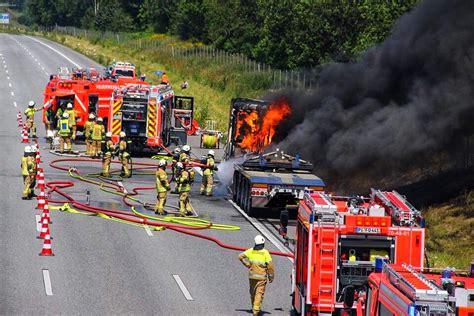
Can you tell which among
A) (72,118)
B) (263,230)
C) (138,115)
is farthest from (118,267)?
(72,118)

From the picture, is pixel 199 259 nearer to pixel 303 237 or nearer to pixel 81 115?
pixel 303 237

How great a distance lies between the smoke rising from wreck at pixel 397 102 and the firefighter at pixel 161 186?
241 inches

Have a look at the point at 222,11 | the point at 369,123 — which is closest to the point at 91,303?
the point at 369,123

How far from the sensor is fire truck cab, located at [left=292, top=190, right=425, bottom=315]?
1530 centimetres

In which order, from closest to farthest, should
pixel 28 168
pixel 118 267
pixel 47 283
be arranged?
pixel 47 283, pixel 118 267, pixel 28 168

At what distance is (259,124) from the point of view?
34.3 m

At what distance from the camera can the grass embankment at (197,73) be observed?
56.2 m

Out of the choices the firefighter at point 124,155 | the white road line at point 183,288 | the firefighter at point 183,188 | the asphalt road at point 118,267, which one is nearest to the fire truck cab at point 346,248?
the asphalt road at point 118,267

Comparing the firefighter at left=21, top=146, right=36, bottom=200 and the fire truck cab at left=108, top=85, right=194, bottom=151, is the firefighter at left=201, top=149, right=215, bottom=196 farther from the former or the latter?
the fire truck cab at left=108, top=85, right=194, bottom=151

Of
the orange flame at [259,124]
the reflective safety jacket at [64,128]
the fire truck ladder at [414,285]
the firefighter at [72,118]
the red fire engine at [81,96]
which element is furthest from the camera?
the red fire engine at [81,96]

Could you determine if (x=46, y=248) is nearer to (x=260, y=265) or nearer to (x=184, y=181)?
(x=184, y=181)

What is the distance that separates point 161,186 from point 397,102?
7.50 metres

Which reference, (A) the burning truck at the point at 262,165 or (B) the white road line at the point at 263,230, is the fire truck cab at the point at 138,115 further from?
(B) the white road line at the point at 263,230

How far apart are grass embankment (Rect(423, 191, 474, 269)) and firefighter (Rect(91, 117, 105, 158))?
503 inches
